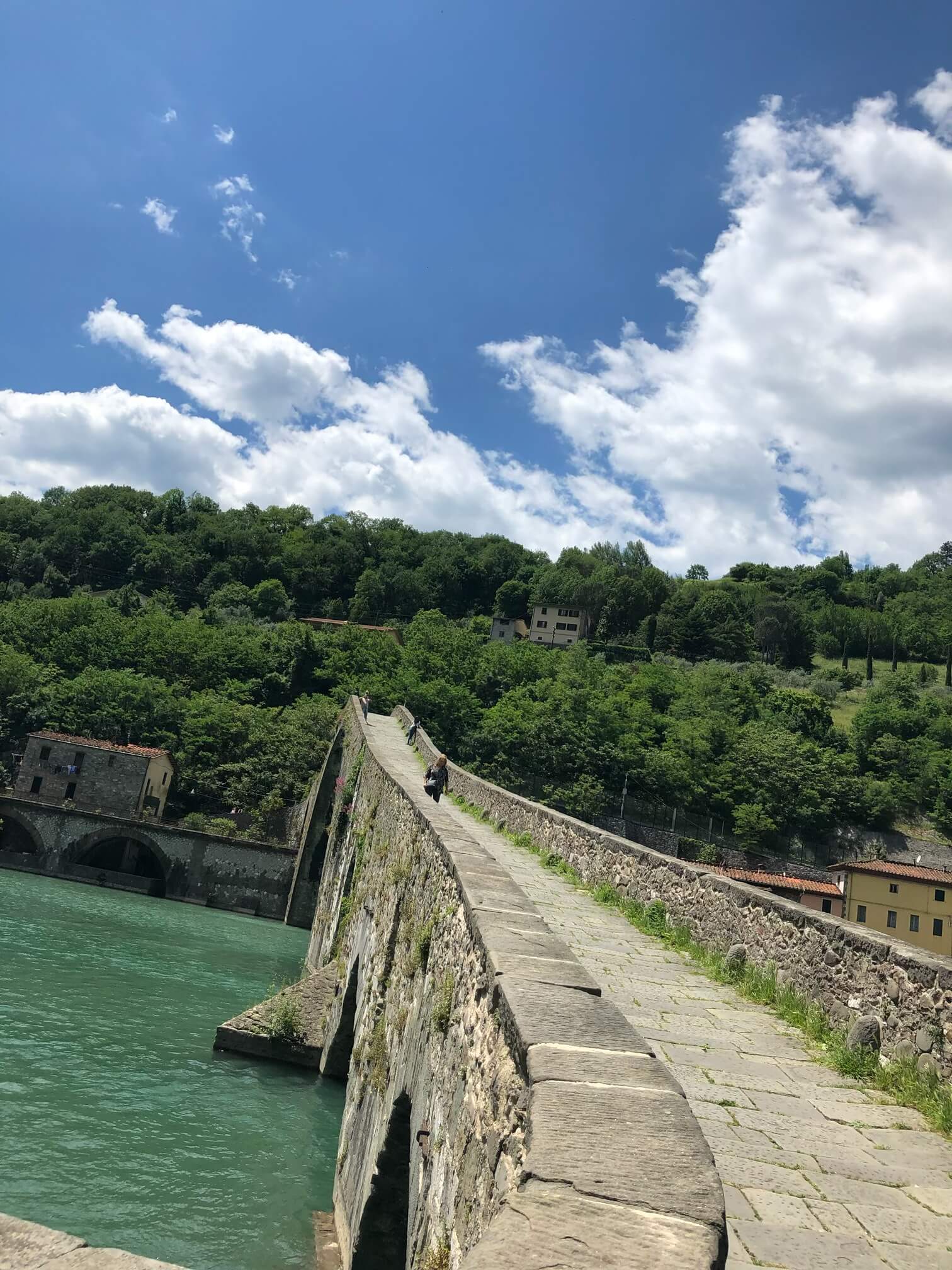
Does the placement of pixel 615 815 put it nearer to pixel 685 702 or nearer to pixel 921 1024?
pixel 685 702

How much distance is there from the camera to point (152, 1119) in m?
10.7

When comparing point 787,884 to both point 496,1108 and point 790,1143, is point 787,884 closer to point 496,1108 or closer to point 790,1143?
point 790,1143

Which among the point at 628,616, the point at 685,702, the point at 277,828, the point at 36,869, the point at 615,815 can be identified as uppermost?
the point at 628,616

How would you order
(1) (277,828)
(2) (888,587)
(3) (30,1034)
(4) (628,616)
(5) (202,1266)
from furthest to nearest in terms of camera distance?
1. (2) (888,587)
2. (4) (628,616)
3. (1) (277,828)
4. (3) (30,1034)
5. (5) (202,1266)

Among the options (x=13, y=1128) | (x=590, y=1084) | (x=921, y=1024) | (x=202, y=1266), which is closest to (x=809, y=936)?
(x=921, y=1024)

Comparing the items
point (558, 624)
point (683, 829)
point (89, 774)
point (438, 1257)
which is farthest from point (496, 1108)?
point (558, 624)

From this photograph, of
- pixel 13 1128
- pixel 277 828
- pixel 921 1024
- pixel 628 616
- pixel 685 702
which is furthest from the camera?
pixel 628 616

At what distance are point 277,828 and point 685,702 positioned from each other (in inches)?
1210

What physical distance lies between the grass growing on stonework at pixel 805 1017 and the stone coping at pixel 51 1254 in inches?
155

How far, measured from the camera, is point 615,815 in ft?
157

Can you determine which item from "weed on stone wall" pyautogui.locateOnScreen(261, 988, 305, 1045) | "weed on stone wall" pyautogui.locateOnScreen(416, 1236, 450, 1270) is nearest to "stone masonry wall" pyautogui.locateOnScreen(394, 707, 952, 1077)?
"weed on stone wall" pyautogui.locateOnScreen(416, 1236, 450, 1270)

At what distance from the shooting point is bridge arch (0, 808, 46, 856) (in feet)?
121

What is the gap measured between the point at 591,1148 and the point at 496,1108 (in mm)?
1091

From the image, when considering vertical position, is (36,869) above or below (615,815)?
below
